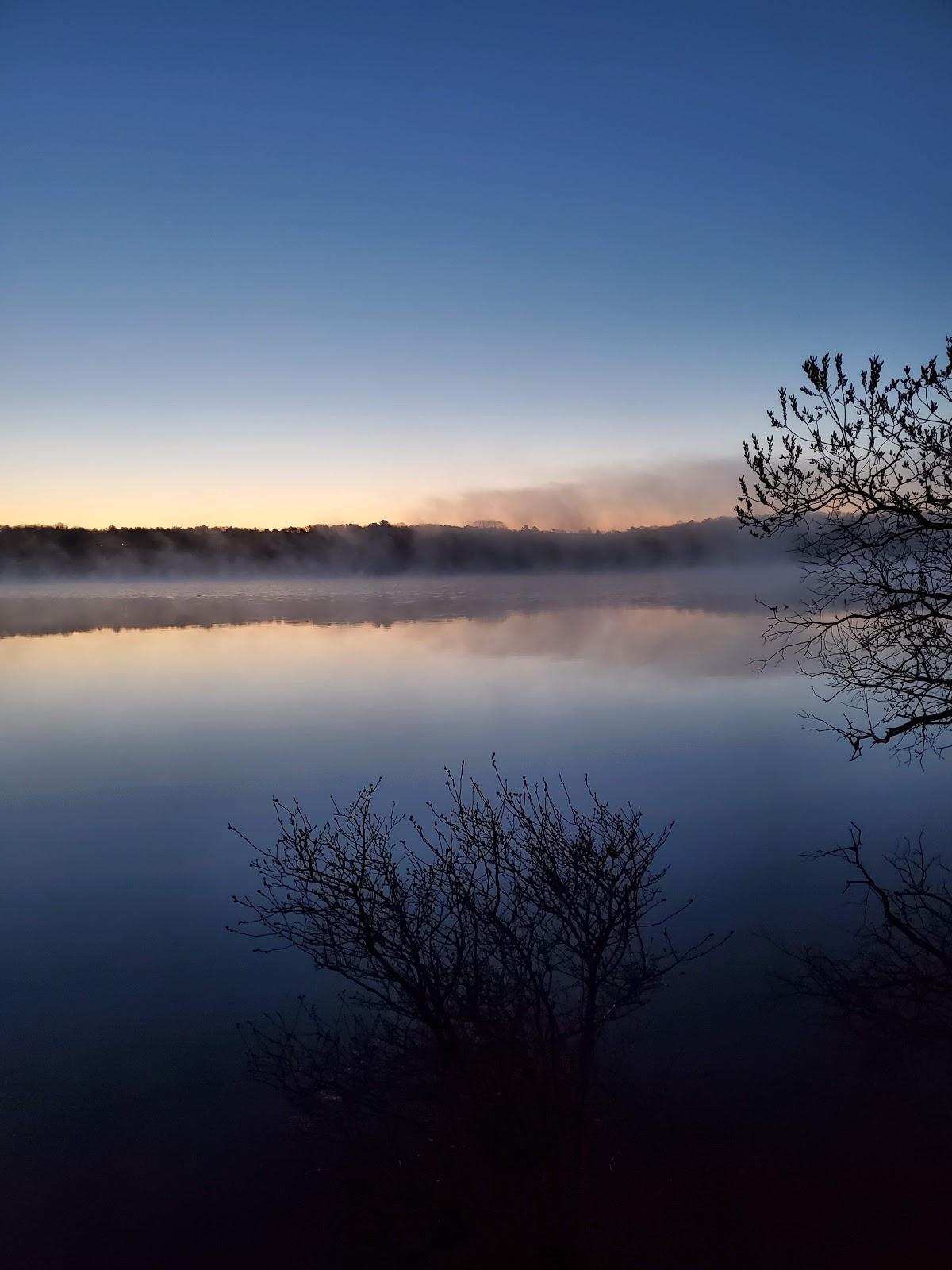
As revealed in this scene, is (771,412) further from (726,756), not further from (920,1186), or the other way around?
(726,756)

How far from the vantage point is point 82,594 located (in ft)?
521

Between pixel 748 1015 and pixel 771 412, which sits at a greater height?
pixel 771 412

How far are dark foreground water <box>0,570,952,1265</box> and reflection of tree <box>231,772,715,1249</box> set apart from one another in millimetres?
583

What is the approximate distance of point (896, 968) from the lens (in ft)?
36.1

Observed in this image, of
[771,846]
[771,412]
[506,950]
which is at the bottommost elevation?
[771,846]

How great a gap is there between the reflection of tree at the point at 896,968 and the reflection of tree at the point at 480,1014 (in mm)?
1988

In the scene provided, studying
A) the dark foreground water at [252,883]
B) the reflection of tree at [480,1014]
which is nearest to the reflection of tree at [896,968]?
the dark foreground water at [252,883]

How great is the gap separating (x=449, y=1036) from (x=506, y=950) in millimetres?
1505

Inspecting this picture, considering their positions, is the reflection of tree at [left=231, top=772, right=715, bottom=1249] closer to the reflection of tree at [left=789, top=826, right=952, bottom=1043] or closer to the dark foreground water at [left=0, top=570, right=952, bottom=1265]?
the dark foreground water at [left=0, top=570, right=952, bottom=1265]

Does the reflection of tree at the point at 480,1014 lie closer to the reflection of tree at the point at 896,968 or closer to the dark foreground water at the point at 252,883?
the dark foreground water at the point at 252,883

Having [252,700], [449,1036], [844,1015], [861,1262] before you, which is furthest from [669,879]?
[252,700]

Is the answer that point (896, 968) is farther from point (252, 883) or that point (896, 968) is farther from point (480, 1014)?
point (252, 883)

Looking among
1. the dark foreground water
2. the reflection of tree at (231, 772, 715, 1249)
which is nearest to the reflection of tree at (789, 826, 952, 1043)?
the dark foreground water

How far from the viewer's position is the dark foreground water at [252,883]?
297 inches
